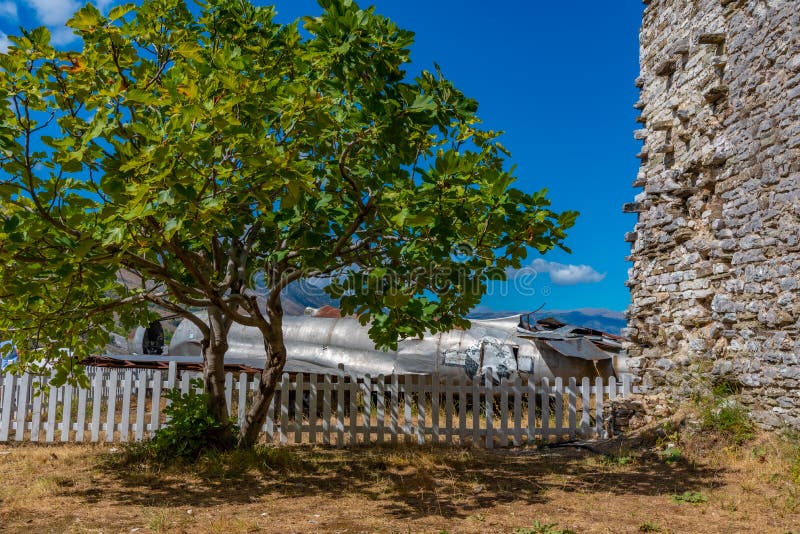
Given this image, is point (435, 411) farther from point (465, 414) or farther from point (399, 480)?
point (399, 480)

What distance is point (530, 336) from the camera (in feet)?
44.6

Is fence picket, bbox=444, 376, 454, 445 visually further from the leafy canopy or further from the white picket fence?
the leafy canopy

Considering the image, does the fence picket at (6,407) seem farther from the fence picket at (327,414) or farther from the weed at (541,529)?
the weed at (541,529)

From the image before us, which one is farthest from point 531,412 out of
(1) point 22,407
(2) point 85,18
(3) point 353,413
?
(2) point 85,18

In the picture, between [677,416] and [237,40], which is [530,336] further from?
[237,40]

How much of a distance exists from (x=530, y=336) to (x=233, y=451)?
7569mm

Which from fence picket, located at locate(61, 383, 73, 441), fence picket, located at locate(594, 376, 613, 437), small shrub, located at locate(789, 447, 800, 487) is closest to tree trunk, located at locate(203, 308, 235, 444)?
fence picket, located at locate(61, 383, 73, 441)

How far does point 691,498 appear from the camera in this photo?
20.8 feet

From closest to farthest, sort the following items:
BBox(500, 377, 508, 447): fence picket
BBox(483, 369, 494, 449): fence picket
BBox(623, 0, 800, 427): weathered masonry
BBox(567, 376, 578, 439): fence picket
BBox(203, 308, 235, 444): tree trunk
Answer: BBox(623, 0, 800, 427): weathered masonry, BBox(203, 308, 235, 444): tree trunk, BBox(500, 377, 508, 447): fence picket, BBox(483, 369, 494, 449): fence picket, BBox(567, 376, 578, 439): fence picket

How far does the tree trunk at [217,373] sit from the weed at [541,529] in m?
4.45

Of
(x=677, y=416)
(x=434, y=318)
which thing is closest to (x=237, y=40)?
(x=434, y=318)

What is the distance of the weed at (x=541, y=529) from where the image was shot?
5.06 metres

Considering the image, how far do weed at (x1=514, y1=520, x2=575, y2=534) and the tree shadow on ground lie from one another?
29.6 inches

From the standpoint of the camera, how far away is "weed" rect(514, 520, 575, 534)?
5059 mm
